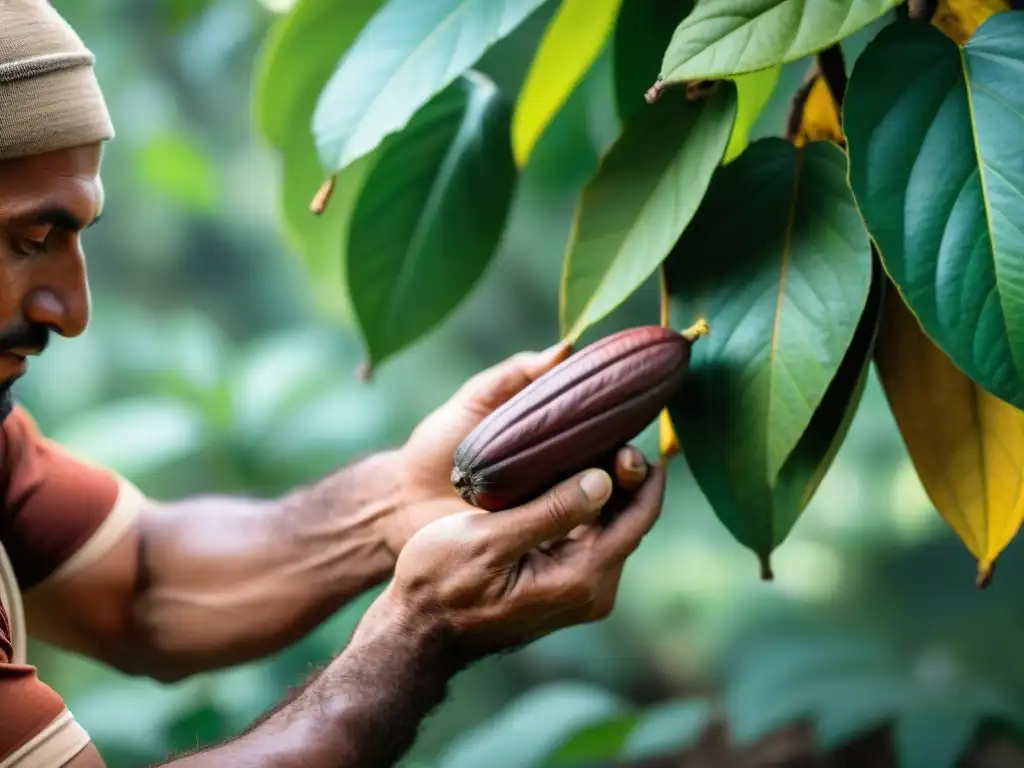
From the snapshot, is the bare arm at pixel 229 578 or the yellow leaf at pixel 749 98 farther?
the bare arm at pixel 229 578

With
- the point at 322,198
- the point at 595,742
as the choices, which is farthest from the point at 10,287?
the point at 595,742

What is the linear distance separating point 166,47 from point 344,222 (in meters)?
1.49

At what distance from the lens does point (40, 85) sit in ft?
2.14

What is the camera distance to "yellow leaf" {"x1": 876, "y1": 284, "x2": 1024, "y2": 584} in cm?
64

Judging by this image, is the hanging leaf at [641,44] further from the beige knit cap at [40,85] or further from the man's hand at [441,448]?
the beige knit cap at [40,85]

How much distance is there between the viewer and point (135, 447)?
5.30ft

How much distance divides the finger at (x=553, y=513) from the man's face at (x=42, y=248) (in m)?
0.31

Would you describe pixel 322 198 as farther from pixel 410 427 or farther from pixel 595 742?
pixel 410 427

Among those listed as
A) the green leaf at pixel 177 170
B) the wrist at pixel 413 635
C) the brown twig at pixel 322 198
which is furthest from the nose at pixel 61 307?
the green leaf at pixel 177 170

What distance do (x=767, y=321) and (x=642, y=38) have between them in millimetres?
238

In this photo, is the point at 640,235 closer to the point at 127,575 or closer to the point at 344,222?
the point at 344,222

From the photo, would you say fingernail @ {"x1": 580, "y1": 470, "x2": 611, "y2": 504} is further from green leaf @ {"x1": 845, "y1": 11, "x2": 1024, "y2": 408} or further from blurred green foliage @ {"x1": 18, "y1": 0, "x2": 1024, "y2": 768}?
blurred green foliage @ {"x1": 18, "y1": 0, "x2": 1024, "y2": 768}

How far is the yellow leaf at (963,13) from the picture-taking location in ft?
2.27

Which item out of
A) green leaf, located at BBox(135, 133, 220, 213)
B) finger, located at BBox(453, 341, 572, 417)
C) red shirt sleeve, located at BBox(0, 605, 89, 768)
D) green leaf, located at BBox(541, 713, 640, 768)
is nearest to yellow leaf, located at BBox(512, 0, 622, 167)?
finger, located at BBox(453, 341, 572, 417)
